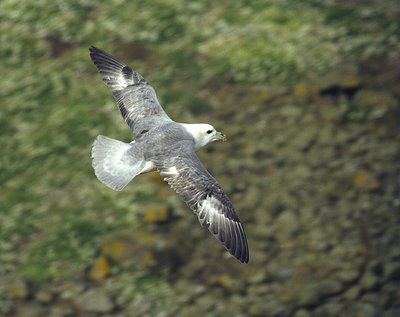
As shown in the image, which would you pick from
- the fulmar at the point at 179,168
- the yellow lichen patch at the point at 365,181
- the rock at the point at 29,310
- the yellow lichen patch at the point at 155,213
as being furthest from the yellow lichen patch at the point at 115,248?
the yellow lichen patch at the point at 365,181

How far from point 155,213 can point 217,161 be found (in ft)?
5.29

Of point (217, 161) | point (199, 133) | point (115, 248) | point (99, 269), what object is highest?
point (217, 161)

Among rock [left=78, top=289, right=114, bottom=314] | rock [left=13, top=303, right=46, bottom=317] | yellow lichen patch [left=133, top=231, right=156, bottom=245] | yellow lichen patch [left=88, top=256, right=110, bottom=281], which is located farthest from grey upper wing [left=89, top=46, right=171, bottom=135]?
rock [left=13, top=303, right=46, bottom=317]

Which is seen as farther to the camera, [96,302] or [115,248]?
[115,248]

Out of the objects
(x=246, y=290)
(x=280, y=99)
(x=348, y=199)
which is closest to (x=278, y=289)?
(x=246, y=290)

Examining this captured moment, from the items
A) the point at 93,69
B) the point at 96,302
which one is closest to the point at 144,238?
the point at 96,302

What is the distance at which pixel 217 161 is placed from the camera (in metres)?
21.0

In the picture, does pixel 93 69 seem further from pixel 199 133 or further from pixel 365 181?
pixel 199 133

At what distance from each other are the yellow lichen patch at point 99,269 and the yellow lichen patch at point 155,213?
1.04 meters

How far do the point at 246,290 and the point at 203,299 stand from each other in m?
0.76

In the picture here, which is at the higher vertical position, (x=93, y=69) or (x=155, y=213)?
(x=93, y=69)

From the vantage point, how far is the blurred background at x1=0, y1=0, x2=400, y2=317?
19.9m

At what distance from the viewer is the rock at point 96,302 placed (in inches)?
772

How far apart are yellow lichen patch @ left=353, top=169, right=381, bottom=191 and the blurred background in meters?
0.03
